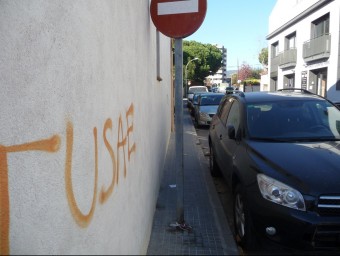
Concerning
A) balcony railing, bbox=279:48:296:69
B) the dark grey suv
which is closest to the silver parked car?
the dark grey suv

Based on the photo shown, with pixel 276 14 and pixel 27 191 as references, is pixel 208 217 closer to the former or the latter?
pixel 27 191

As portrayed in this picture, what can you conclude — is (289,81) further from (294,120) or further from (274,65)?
(294,120)

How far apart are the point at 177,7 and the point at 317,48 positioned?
74.6 feet

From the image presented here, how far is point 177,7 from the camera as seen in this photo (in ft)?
12.8

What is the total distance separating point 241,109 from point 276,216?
2.02 m

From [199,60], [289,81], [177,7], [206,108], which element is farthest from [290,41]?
[177,7]

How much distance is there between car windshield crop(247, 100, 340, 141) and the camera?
4445mm

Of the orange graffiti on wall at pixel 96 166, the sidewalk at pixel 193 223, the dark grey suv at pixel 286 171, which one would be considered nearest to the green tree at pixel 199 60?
the sidewalk at pixel 193 223

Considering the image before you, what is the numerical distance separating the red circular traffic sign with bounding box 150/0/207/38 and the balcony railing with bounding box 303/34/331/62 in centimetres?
2155

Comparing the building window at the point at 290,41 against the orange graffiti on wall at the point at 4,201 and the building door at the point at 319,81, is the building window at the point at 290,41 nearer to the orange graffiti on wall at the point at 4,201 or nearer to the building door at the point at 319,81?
the building door at the point at 319,81

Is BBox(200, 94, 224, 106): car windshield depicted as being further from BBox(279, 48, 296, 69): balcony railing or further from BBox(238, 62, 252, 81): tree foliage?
BBox(238, 62, 252, 81): tree foliage

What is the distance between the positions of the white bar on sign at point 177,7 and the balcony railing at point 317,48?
70.7 ft

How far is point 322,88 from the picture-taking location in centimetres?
2475

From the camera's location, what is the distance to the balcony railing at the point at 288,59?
1142 inches
